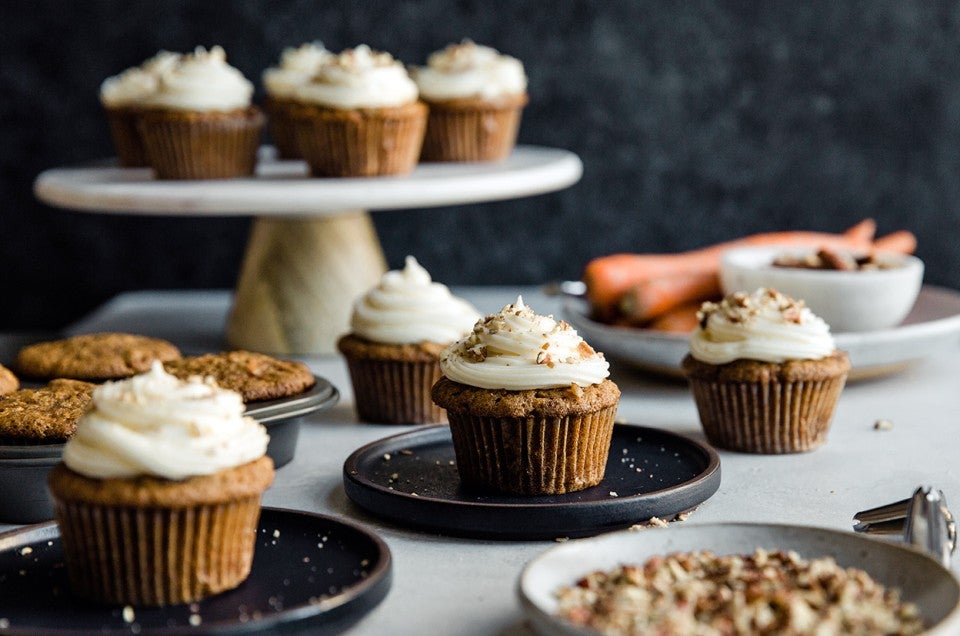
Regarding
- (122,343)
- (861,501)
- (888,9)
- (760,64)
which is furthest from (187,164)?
(888,9)

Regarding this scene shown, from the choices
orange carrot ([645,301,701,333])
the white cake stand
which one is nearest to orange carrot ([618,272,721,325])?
orange carrot ([645,301,701,333])

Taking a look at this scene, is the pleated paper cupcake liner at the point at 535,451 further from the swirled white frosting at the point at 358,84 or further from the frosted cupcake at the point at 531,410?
the swirled white frosting at the point at 358,84

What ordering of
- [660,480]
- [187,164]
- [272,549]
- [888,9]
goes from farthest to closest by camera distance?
[888,9]
[187,164]
[660,480]
[272,549]

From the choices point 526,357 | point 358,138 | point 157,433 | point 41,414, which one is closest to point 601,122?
point 358,138

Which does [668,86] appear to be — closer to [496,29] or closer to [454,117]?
[496,29]

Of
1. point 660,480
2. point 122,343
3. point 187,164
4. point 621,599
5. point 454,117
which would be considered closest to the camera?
point 621,599

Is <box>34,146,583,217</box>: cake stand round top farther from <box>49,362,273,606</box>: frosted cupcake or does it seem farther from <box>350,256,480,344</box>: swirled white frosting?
<box>49,362,273,606</box>: frosted cupcake

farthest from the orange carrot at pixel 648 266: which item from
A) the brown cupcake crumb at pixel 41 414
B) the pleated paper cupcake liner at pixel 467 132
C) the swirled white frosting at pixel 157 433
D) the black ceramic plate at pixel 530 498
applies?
the swirled white frosting at pixel 157 433
